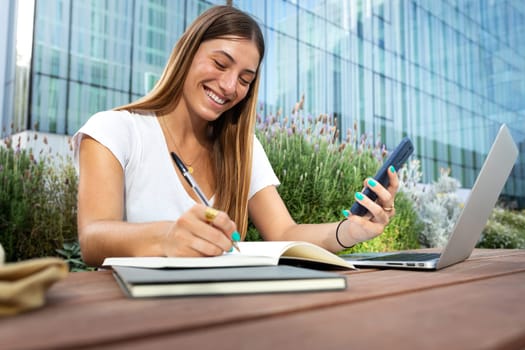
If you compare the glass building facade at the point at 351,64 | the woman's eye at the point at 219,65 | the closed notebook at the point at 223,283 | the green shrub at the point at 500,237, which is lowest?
the green shrub at the point at 500,237

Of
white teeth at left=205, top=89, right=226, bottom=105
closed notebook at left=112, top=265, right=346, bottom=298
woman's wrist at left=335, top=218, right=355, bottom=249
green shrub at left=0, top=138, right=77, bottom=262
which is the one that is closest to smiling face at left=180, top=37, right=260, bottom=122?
white teeth at left=205, top=89, right=226, bottom=105

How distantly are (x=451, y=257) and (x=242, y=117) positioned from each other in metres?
0.92

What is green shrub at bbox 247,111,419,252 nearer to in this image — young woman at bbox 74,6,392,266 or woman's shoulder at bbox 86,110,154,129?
young woman at bbox 74,6,392,266

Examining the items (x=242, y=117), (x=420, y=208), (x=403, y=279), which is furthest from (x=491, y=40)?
(x=403, y=279)

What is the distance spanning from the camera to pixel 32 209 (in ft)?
8.90

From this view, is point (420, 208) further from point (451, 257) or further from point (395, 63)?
point (395, 63)

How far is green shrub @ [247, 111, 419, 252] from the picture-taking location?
2865 mm

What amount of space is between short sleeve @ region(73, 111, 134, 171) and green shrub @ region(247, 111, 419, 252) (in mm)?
1455

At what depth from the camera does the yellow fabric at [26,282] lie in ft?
1.14

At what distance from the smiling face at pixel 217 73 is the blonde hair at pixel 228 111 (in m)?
0.03

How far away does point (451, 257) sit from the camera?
904mm

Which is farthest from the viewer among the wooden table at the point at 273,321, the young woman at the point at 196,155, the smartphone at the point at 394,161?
the young woman at the point at 196,155

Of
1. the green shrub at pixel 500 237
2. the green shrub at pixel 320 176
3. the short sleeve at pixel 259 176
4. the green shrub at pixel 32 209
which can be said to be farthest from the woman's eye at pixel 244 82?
the green shrub at pixel 500 237

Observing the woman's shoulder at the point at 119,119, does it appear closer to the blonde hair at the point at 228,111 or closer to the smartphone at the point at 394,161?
the blonde hair at the point at 228,111
